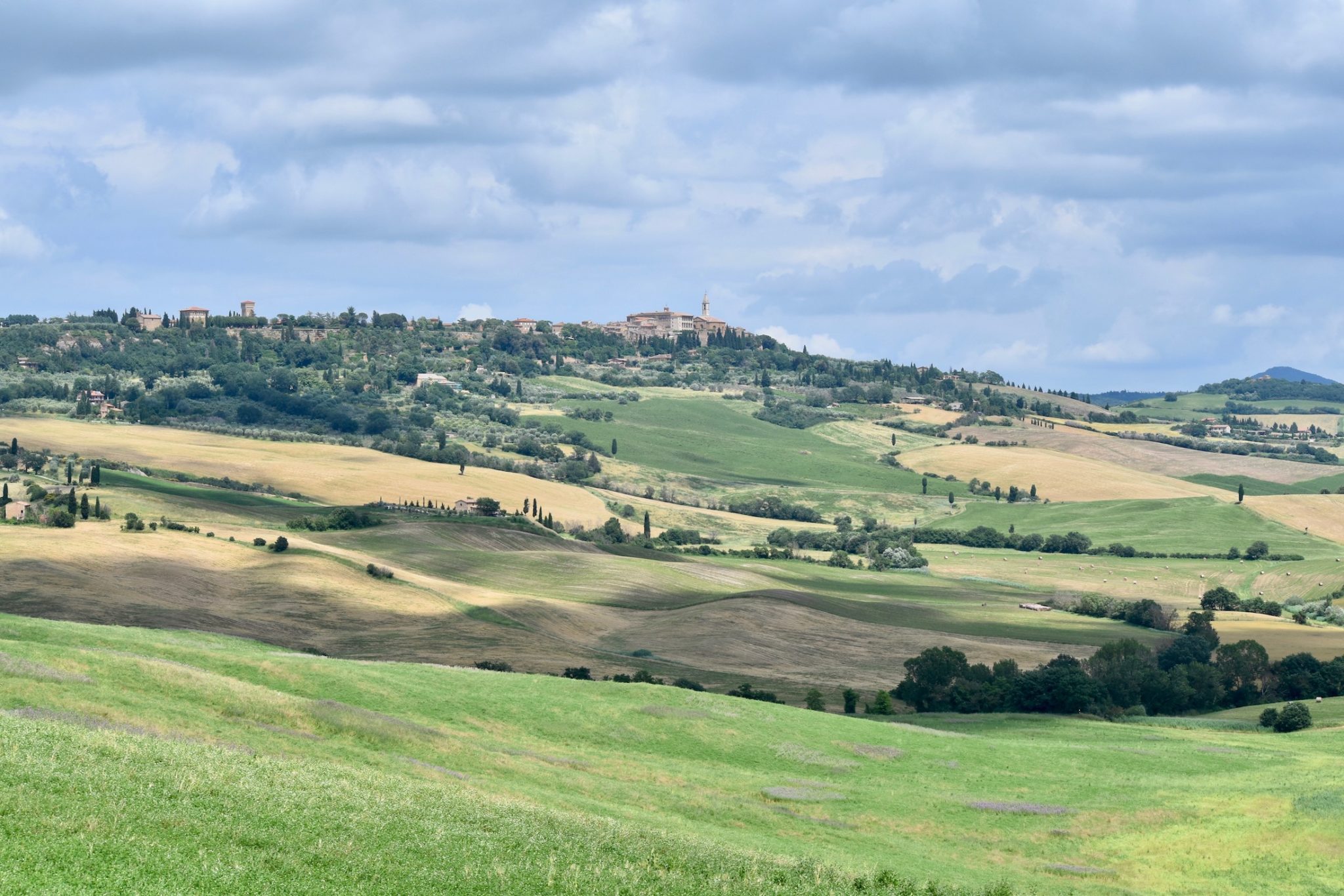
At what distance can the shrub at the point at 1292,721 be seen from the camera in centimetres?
9644

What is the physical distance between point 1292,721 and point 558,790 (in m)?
64.8

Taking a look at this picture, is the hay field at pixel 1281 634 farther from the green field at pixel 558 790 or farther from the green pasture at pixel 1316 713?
the green field at pixel 558 790

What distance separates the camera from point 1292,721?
9644 centimetres

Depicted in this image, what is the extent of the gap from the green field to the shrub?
3.21 m

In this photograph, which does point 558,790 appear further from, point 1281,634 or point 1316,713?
point 1281,634

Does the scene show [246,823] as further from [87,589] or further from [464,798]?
[87,589]

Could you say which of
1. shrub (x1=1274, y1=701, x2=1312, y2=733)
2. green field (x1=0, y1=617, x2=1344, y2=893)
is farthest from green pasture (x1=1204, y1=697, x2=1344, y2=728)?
green field (x1=0, y1=617, x2=1344, y2=893)

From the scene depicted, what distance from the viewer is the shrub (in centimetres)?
9644

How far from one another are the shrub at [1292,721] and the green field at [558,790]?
321 cm

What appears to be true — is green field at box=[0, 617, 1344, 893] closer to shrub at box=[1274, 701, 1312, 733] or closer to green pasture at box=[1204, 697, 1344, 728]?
shrub at box=[1274, 701, 1312, 733]

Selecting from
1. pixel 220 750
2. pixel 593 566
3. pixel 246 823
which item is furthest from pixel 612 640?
pixel 246 823

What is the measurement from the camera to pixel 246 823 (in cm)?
3406

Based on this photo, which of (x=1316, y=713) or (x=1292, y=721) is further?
(x=1316, y=713)

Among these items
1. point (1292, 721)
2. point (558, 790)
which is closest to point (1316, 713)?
point (1292, 721)
